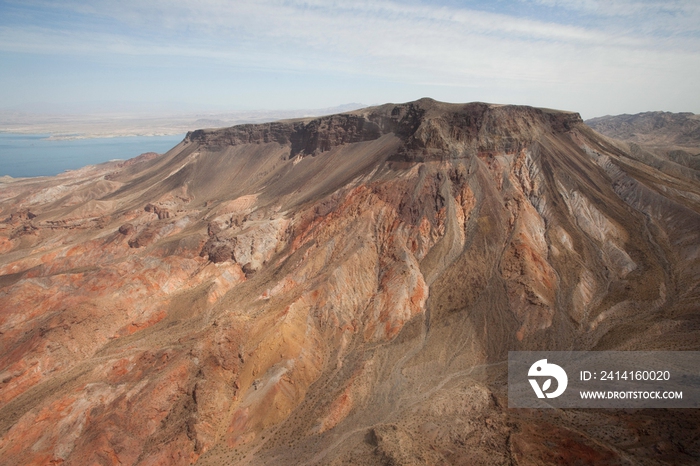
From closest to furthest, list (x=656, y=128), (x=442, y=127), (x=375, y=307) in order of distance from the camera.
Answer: (x=375, y=307), (x=442, y=127), (x=656, y=128)

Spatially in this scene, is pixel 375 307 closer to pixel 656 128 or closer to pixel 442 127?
pixel 442 127

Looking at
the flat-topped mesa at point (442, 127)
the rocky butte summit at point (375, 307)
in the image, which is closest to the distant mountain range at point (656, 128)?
the rocky butte summit at point (375, 307)

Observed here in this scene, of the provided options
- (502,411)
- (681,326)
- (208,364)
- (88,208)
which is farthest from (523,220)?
(88,208)

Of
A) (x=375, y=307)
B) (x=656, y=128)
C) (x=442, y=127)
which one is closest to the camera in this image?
(x=375, y=307)

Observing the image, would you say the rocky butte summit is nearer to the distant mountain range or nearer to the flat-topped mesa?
the flat-topped mesa

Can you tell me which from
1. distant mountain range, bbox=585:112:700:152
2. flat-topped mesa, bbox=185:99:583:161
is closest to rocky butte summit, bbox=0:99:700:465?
flat-topped mesa, bbox=185:99:583:161

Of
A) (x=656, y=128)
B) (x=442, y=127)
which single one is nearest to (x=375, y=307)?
(x=442, y=127)

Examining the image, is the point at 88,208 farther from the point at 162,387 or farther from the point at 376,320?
the point at 376,320

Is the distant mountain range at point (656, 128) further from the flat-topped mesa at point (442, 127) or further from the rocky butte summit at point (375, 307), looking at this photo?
the flat-topped mesa at point (442, 127)

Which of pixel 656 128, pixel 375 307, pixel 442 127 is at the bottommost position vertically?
pixel 375 307
